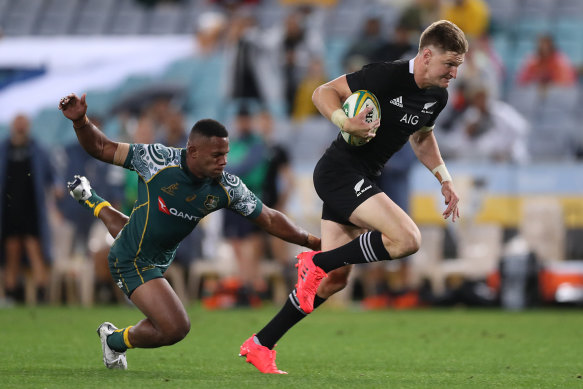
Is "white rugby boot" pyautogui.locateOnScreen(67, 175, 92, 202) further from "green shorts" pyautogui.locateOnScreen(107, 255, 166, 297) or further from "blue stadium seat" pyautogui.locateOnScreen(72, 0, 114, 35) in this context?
"blue stadium seat" pyautogui.locateOnScreen(72, 0, 114, 35)

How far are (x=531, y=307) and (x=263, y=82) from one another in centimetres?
634

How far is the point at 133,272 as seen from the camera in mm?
7047

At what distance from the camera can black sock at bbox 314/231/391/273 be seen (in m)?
6.62

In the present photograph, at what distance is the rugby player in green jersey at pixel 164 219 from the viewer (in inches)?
266

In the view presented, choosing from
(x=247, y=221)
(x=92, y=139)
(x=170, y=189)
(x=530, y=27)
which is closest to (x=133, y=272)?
(x=170, y=189)

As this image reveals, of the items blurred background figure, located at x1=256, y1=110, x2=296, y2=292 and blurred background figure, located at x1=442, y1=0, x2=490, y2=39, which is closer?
blurred background figure, located at x1=256, y1=110, x2=296, y2=292

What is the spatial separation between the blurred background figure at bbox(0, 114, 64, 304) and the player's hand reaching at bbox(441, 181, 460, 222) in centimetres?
973

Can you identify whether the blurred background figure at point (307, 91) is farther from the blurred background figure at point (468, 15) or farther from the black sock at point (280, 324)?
the black sock at point (280, 324)

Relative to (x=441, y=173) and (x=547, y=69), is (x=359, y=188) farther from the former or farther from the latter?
(x=547, y=69)

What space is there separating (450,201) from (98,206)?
2573 mm

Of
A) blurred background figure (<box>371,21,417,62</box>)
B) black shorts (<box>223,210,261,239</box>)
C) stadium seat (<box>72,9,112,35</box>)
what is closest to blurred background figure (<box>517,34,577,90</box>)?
blurred background figure (<box>371,21,417,62</box>)

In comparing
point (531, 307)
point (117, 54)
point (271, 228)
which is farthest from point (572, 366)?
point (117, 54)

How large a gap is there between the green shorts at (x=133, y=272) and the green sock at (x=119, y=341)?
0.97ft

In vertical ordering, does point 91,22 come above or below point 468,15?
above
